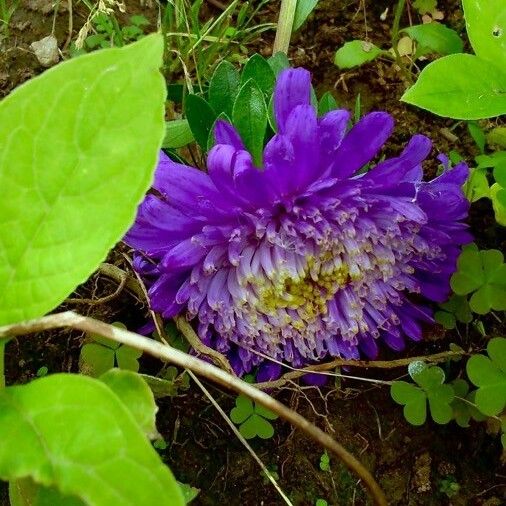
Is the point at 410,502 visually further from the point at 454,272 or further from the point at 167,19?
the point at 167,19

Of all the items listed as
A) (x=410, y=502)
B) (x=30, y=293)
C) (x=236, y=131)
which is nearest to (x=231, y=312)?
(x=236, y=131)

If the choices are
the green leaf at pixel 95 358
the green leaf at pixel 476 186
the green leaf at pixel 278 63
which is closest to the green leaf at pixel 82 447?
the green leaf at pixel 95 358

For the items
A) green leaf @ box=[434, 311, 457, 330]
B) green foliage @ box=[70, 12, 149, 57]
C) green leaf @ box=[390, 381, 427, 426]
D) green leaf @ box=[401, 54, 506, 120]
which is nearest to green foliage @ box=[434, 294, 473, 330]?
green leaf @ box=[434, 311, 457, 330]

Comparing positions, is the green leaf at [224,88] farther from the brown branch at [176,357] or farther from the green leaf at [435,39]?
the brown branch at [176,357]

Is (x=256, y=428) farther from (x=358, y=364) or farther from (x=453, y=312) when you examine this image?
(x=453, y=312)

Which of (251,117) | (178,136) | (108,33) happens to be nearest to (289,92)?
(251,117)

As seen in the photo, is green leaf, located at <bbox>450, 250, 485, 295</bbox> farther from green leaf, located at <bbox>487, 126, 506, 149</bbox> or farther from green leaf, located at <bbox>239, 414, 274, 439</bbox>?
green leaf, located at <bbox>239, 414, 274, 439</bbox>

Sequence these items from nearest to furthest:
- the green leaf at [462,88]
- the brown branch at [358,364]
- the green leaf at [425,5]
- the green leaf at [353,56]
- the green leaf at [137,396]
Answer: the green leaf at [137,396] → the green leaf at [462,88] → the brown branch at [358,364] → the green leaf at [353,56] → the green leaf at [425,5]
